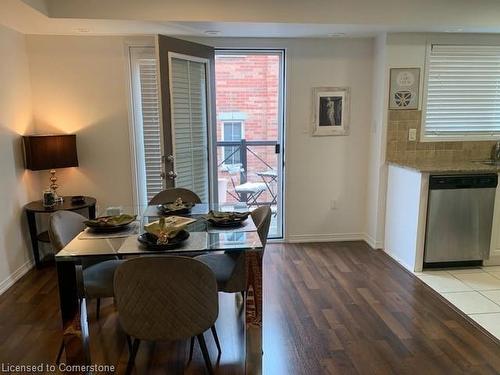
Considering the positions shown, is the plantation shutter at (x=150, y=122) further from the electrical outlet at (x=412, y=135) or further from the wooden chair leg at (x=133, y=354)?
the electrical outlet at (x=412, y=135)

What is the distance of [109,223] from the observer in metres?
2.36

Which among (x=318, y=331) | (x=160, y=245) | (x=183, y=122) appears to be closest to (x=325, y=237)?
(x=318, y=331)

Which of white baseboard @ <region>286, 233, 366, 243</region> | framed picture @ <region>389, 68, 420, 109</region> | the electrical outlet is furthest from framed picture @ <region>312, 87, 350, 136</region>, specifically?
white baseboard @ <region>286, 233, 366, 243</region>

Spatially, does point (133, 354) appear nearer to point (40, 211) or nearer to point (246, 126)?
point (40, 211)

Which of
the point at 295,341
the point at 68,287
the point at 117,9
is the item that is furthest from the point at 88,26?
the point at 295,341

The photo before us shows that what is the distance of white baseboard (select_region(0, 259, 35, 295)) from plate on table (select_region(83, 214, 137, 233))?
4.88 feet

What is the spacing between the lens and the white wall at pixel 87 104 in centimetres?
381

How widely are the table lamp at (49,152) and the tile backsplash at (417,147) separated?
319 cm

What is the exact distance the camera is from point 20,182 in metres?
3.60

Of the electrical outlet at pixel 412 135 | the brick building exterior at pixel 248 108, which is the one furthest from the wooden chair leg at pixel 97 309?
the electrical outlet at pixel 412 135

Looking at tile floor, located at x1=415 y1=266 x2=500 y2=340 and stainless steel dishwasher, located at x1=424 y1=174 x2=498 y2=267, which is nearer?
tile floor, located at x1=415 y1=266 x2=500 y2=340

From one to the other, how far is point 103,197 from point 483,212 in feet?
12.2

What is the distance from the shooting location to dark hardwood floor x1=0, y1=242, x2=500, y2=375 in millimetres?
2271

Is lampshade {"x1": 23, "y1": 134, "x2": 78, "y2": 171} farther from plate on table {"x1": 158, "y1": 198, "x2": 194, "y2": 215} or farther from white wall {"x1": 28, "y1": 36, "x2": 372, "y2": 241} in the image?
plate on table {"x1": 158, "y1": 198, "x2": 194, "y2": 215}
